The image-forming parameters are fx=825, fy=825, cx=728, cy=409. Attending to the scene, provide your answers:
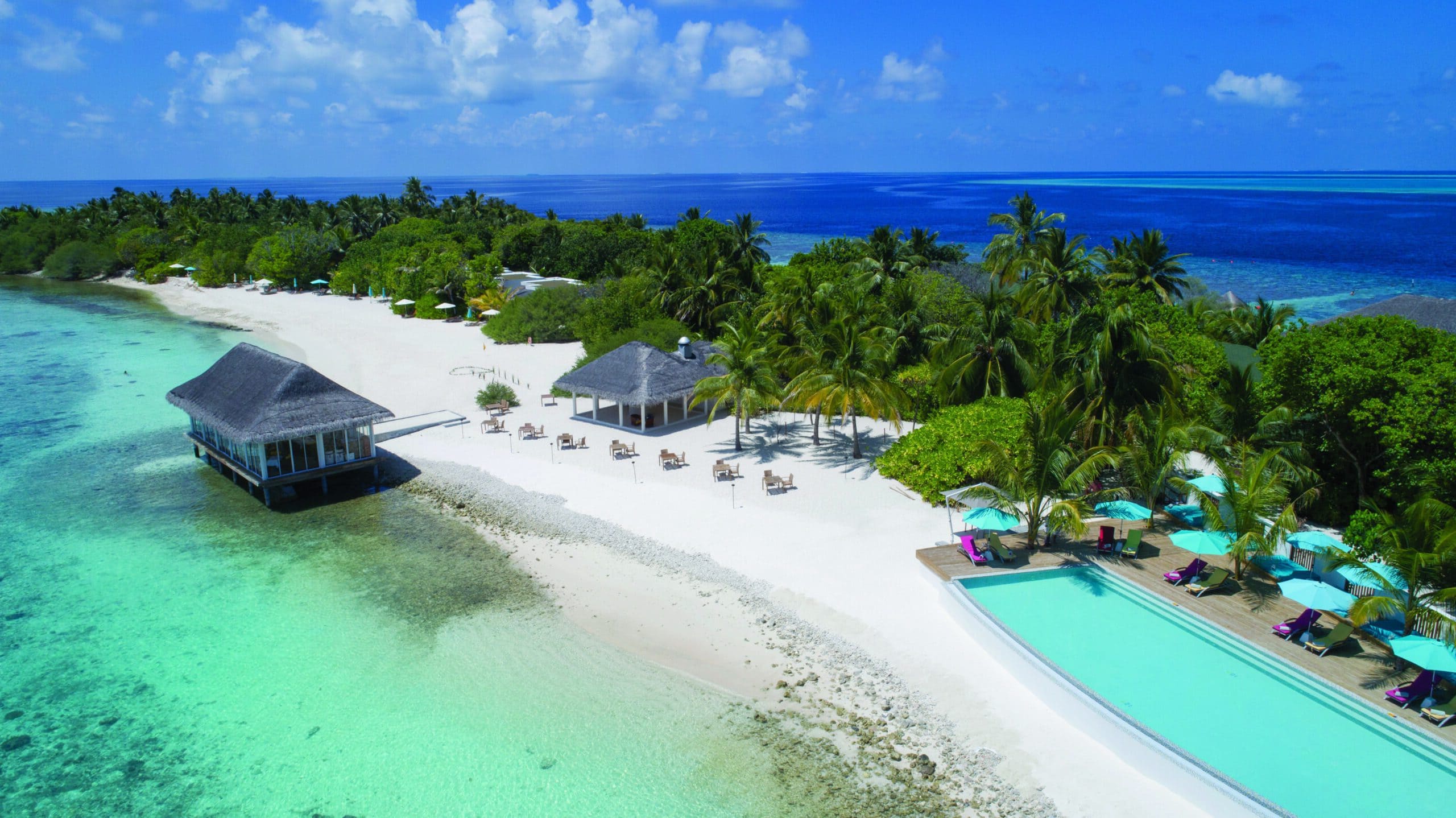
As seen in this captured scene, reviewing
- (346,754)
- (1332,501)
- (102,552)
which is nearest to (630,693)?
(346,754)

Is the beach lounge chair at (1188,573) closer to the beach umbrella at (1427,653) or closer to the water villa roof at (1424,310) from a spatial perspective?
the beach umbrella at (1427,653)

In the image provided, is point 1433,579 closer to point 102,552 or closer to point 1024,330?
point 1024,330

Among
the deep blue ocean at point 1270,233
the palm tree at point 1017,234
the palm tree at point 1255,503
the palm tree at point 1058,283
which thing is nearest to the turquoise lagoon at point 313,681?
the palm tree at point 1255,503

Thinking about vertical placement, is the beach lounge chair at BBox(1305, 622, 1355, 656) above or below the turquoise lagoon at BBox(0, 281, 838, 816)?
above

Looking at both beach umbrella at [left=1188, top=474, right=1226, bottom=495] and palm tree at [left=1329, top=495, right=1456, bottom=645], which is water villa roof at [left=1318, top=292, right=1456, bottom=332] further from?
palm tree at [left=1329, top=495, right=1456, bottom=645]

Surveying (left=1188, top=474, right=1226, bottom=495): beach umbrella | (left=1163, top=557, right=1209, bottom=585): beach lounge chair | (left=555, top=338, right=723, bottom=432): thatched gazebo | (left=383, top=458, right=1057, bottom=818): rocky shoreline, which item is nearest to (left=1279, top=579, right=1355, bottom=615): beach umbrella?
(left=1163, top=557, right=1209, bottom=585): beach lounge chair

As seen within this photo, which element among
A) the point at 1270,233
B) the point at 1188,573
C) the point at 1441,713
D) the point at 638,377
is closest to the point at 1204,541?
the point at 1188,573
